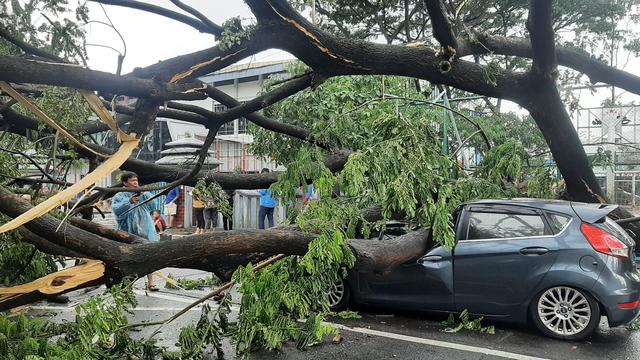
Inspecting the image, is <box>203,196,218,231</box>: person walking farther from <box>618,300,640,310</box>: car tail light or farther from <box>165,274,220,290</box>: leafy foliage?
<box>618,300,640,310</box>: car tail light

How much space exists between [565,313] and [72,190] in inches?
179

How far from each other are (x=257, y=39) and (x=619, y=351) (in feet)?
14.3

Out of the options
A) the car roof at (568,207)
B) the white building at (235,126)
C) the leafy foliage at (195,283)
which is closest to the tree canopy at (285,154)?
the car roof at (568,207)

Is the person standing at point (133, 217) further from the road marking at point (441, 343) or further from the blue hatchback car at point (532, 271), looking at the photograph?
the blue hatchback car at point (532, 271)

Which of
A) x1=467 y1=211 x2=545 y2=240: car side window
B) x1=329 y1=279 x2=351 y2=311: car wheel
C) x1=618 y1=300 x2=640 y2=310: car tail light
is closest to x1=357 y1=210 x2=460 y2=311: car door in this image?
x1=467 y1=211 x2=545 y2=240: car side window

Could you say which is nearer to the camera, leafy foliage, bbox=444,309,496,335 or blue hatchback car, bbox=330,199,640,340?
blue hatchback car, bbox=330,199,640,340

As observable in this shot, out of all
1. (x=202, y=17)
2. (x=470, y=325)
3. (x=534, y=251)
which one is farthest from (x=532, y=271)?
(x=202, y=17)

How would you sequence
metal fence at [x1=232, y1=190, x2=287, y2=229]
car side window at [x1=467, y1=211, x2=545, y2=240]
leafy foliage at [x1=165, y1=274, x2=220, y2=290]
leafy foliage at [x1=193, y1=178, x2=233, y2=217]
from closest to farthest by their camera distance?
car side window at [x1=467, y1=211, x2=545, y2=240] → leafy foliage at [x1=193, y1=178, x2=233, y2=217] → leafy foliage at [x1=165, y1=274, x2=220, y2=290] → metal fence at [x1=232, y1=190, x2=287, y2=229]

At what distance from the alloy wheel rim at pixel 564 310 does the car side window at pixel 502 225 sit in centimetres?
62

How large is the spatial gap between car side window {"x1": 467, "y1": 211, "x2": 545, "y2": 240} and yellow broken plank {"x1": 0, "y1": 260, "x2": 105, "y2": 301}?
3.72m

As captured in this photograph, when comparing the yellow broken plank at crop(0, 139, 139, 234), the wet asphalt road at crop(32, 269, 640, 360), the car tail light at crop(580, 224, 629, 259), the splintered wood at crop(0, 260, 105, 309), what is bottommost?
the wet asphalt road at crop(32, 269, 640, 360)

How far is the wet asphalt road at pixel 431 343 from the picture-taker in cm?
459

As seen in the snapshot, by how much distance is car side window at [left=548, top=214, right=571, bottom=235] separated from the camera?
510 centimetres

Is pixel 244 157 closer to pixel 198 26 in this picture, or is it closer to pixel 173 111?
pixel 173 111
